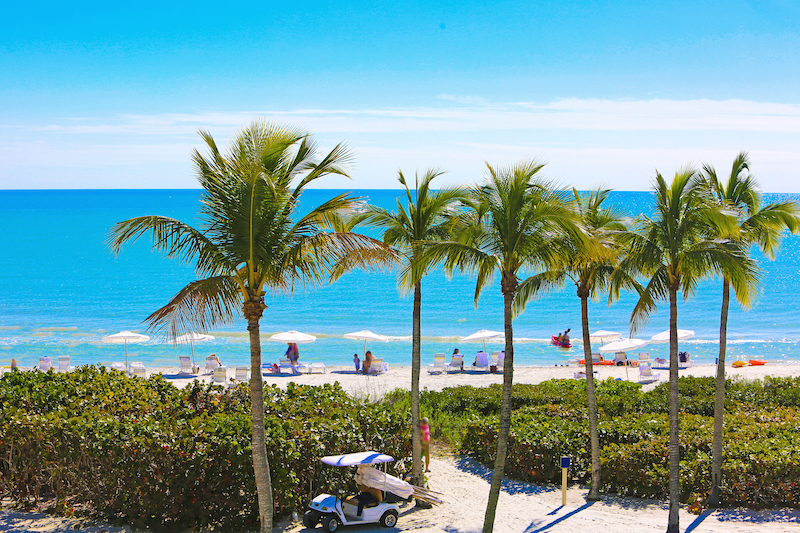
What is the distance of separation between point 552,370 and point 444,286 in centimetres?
4274

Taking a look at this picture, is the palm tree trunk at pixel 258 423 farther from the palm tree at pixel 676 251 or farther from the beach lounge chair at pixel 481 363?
the beach lounge chair at pixel 481 363

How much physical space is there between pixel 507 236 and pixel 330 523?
5.47 meters

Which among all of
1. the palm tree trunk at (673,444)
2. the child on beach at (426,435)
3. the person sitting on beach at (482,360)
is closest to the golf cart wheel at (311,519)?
the child on beach at (426,435)

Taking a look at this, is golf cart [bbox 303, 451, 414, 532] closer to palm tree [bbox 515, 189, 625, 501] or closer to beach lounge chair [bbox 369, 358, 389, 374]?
palm tree [bbox 515, 189, 625, 501]

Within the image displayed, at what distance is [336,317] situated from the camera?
5541 cm

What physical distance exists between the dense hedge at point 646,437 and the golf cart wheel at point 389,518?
422 cm

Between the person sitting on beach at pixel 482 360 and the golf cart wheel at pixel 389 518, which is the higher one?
the person sitting on beach at pixel 482 360

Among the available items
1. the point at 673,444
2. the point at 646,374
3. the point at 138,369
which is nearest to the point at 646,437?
the point at 673,444

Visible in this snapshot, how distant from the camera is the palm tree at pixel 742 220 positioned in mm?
12219

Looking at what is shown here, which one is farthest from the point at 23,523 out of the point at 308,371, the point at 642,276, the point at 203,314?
the point at 308,371

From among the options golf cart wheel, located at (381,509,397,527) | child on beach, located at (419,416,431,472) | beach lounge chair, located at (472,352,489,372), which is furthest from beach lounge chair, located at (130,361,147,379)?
golf cart wheel, located at (381,509,397,527)

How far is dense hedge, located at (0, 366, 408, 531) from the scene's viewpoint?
1012 centimetres

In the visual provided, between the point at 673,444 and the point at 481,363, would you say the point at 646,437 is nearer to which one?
the point at 673,444

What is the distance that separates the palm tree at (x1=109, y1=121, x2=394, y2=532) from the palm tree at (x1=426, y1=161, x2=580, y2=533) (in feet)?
5.51
